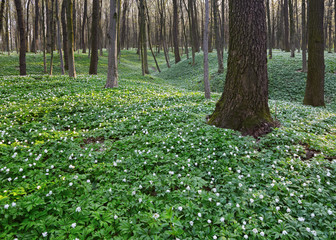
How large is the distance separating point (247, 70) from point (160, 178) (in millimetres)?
3790

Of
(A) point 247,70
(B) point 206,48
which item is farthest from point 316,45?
(A) point 247,70

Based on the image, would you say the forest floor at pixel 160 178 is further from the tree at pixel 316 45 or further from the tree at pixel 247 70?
the tree at pixel 316 45

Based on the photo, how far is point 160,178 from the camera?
3977 millimetres

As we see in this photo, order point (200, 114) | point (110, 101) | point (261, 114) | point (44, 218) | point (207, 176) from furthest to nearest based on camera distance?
point (110, 101), point (200, 114), point (261, 114), point (207, 176), point (44, 218)

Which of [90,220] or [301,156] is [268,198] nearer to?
[301,156]

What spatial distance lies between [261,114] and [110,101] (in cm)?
629

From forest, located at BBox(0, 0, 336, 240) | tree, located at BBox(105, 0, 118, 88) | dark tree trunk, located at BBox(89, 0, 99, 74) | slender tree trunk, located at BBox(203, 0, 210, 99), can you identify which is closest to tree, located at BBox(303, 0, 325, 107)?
forest, located at BBox(0, 0, 336, 240)

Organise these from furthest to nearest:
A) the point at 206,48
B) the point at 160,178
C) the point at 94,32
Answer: the point at 94,32 < the point at 206,48 < the point at 160,178

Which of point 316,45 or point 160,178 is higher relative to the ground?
point 316,45

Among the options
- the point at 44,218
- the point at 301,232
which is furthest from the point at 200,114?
the point at 44,218

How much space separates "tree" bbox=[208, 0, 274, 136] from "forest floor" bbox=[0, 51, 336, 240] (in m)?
0.52

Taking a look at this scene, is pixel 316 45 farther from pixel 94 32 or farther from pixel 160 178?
pixel 94 32

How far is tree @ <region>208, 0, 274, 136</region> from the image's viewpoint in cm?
550

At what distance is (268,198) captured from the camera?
3.43 m
